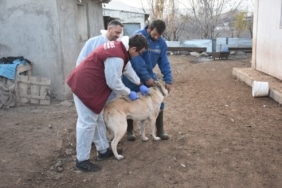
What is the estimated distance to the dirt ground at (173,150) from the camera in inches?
148

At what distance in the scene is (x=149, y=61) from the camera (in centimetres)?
461

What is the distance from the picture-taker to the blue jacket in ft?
14.5

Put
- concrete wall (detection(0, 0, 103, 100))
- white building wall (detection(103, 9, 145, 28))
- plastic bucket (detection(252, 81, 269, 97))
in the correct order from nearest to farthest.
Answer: plastic bucket (detection(252, 81, 269, 97))
concrete wall (detection(0, 0, 103, 100))
white building wall (detection(103, 9, 145, 28))

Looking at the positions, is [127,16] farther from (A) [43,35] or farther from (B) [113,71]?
(B) [113,71]

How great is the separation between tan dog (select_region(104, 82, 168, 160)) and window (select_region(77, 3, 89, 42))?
5.11m

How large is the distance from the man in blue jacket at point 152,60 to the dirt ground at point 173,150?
0.65 meters

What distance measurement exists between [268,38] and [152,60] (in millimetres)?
5697

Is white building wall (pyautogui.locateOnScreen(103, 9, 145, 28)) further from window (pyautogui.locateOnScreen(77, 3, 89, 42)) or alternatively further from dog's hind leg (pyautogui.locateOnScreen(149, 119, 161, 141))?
dog's hind leg (pyautogui.locateOnScreen(149, 119, 161, 141))

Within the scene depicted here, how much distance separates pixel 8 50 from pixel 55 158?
15.1 feet

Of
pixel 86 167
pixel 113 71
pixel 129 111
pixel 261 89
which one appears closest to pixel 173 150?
pixel 129 111

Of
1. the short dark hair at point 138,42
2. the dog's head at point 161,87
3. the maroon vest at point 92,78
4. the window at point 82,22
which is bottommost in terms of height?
the dog's head at point 161,87

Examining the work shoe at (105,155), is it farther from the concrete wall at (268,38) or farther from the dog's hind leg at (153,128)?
the concrete wall at (268,38)

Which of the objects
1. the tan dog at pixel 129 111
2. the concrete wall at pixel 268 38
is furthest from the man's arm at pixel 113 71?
the concrete wall at pixel 268 38

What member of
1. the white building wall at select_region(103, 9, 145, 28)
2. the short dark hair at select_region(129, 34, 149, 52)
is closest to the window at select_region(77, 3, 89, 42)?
the short dark hair at select_region(129, 34, 149, 52)
